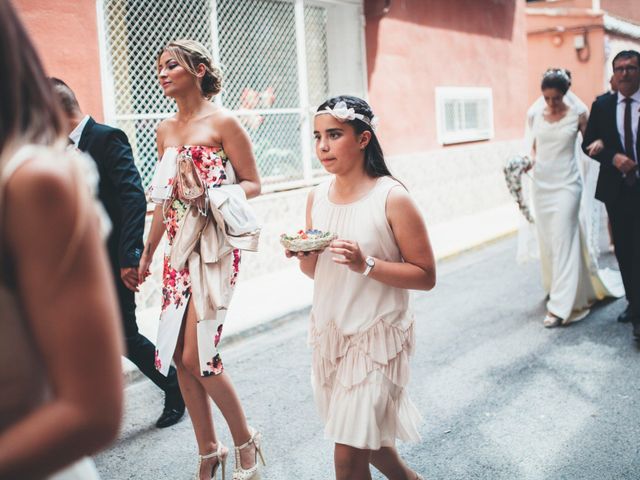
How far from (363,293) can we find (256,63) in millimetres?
6517

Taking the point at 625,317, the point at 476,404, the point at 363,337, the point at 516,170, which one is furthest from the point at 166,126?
the point at 625,317

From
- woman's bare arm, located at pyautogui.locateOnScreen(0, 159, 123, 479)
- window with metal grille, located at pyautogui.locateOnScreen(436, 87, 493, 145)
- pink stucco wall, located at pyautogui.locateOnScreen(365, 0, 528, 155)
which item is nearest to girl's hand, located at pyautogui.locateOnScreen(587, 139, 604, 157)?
pink stucco wall, located at pyautogui.locateOnScreen(365, 0, 528, 155)

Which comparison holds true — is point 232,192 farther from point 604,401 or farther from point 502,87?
point 502,87

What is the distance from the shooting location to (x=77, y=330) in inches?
39.0

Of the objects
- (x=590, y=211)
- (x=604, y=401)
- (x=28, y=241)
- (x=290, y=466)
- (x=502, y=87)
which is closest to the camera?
(x=28, y=241)

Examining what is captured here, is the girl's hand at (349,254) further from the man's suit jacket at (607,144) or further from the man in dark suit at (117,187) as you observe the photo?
the man's suit jacket at (607,144)

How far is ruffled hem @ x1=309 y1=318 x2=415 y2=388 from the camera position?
2656 mm

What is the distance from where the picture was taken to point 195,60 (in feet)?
11.5

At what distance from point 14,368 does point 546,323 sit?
5617 mm

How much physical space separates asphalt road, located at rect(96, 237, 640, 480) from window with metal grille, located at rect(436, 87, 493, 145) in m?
5.80

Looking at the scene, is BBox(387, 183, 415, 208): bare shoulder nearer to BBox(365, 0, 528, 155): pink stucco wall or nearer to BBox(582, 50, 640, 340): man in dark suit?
BBox(582, 50, 640, 340): man in dark suit

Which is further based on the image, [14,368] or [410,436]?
[410,436]

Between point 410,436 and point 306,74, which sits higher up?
point 306,74

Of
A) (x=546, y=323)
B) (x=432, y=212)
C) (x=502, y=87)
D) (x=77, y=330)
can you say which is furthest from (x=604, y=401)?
(x=502, y=87)
